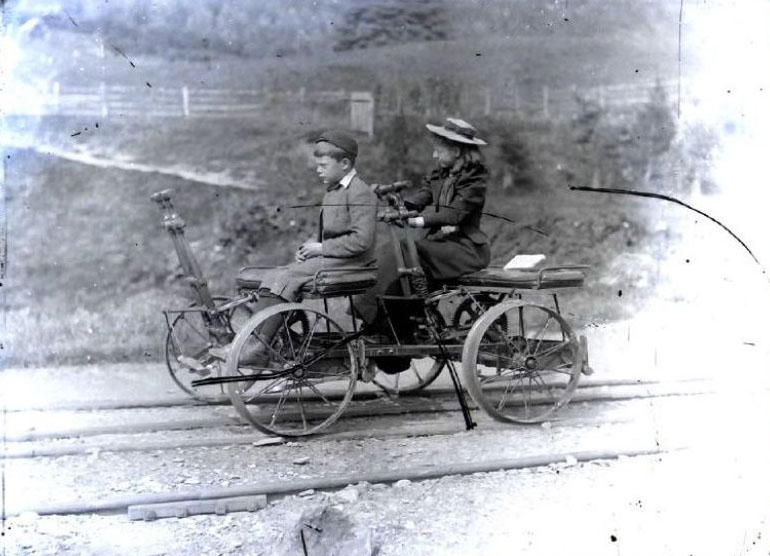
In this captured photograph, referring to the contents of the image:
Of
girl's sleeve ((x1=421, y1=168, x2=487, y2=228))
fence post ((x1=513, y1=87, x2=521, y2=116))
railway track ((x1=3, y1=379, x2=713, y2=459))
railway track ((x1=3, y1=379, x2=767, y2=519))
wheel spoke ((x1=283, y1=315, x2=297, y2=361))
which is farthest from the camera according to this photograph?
girl's sleeve ((x1=421, y1=168, x2=487, y2=228))

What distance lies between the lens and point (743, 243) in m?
5.16

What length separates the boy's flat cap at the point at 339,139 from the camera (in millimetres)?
4656

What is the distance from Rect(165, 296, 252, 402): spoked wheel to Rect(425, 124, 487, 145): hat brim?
1.50 metres

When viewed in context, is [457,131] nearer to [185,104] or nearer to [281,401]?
[185,104]

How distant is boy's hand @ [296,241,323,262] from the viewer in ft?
15.6

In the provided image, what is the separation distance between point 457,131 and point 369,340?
1335 millimetres

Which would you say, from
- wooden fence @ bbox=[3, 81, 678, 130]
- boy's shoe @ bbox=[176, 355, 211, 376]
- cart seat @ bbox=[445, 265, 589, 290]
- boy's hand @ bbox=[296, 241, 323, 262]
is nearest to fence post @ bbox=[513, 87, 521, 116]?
wooden fence @ bbox=[3, 81, 678, 130]

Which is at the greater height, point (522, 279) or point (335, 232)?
point (335, 232)

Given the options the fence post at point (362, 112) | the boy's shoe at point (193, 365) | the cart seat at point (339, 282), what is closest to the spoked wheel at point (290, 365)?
the cart seat at point (339, 282)

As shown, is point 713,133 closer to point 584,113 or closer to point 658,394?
point 584,113

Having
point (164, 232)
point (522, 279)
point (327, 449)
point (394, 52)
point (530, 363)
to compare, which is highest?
point (394, 52)

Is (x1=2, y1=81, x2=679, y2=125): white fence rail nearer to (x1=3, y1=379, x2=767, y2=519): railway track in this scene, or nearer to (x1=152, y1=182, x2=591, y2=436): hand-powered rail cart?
(x1=152, y1=182, x2=591, y2=436): hand-powered rail cart

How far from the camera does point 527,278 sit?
5.11 meters

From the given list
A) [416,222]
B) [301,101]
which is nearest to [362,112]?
[301,101]
